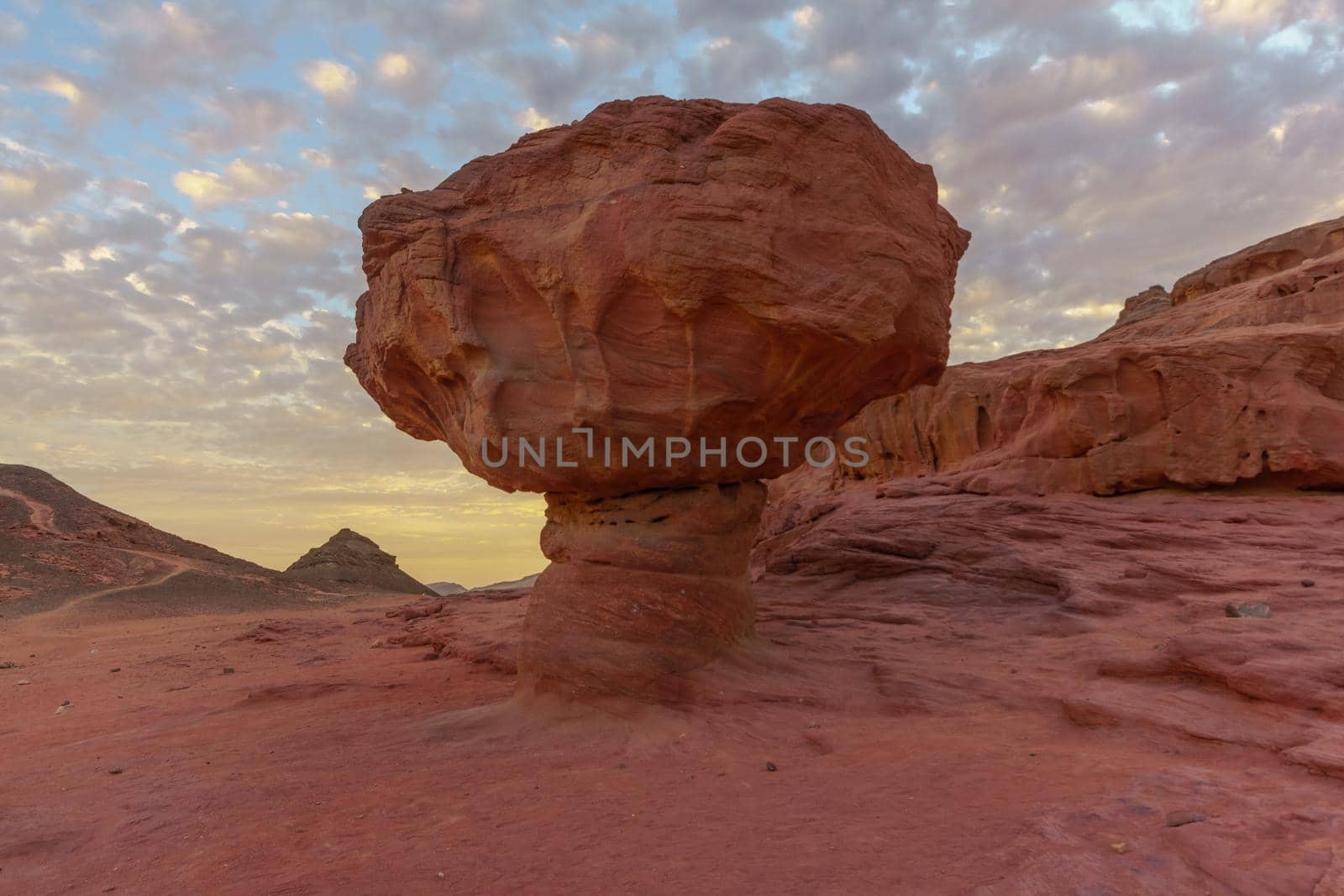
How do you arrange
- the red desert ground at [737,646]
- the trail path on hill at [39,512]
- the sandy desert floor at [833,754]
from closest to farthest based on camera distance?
the sandy desert floor at [833,754], the red desert ground at [737,646], the trail path on hill at [39,512]

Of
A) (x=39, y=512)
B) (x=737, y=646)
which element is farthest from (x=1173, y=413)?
(x=39, y=512)

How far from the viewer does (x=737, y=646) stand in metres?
7.67

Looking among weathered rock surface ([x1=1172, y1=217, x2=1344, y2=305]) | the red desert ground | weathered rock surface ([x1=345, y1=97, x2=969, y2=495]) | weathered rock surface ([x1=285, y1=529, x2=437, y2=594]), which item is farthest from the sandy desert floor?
weathered rock surface ([x1=285, y1=529, x2=437, y2=594])

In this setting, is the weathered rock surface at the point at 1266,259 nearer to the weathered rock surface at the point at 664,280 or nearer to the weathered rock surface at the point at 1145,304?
the weathered rock surface at the point at 1145,304

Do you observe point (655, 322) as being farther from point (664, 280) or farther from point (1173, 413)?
point (1173, 413)

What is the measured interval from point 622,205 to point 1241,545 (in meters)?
9.41

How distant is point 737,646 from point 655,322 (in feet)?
11.0

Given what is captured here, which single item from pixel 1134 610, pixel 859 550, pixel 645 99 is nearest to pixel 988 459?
pixel 859 550

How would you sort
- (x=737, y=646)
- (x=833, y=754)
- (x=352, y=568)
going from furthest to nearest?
1. (x=352, y=568)
2. (x=737, y=646)
3. (x=833, y=754)

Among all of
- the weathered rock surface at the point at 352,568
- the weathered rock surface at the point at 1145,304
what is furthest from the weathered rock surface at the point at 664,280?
the weathered rock surface at the point at 352,568

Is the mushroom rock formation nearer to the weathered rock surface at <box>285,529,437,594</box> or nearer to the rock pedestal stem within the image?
the rock pedestal stem

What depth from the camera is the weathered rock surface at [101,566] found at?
2245 centimetres

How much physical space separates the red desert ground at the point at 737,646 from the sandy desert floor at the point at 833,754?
0.04 meters

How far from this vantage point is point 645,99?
24.2ft
